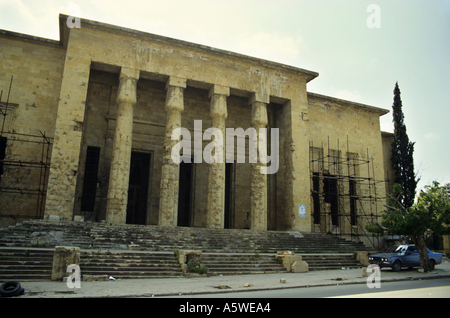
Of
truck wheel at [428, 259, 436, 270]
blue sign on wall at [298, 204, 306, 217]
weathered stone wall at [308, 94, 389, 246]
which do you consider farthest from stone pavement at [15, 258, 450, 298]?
weathered stone wall at [308, 94, 389, 246]

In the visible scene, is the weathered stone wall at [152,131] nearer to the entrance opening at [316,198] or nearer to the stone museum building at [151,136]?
the stone museum building at [151,136]

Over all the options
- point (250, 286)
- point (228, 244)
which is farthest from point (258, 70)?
point (250, 286)

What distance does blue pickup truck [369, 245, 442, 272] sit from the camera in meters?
15.1

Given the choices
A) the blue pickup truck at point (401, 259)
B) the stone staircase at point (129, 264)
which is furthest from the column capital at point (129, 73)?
the blue pickup truck at point (401, 259)

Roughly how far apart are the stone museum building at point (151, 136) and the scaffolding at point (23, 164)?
5 cm

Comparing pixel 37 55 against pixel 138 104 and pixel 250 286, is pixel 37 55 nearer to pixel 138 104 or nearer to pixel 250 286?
pixel 138 104

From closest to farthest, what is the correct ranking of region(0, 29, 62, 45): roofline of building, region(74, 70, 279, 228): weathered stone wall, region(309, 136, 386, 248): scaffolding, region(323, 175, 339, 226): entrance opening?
region(0, 29, 62, 45): roofline of building
region(74, 70, 279, 228): weathered stone wall
region(309, 136, 386, 248): scaffolding
region(323, 175, 339, 226): entrance opening

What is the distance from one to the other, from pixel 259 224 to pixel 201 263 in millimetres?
7101

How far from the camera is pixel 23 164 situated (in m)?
17.8

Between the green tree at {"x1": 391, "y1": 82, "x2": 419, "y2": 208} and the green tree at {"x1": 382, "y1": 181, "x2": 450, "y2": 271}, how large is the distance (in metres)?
11.8

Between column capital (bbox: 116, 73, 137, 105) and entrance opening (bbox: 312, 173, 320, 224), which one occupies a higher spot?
column capital (bbox: 116, 73, 137, 105)

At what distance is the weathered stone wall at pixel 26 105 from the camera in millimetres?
17469

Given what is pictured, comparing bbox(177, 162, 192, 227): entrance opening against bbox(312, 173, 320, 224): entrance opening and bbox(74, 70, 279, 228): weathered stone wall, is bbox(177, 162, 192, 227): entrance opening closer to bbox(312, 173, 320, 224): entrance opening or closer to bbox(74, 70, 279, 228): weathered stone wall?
bbox(74, 70, 279, 228): weathered stone wall

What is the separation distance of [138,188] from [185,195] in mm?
2968
